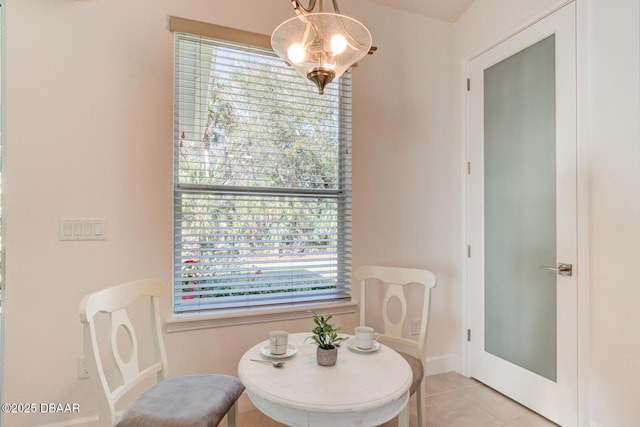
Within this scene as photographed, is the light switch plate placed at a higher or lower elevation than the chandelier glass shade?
lower

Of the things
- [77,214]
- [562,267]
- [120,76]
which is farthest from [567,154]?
[77,214]

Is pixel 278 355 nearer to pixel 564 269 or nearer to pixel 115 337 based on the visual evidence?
pixel 115 337

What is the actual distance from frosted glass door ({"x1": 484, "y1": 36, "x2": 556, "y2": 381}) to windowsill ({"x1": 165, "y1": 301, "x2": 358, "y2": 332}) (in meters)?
1.07

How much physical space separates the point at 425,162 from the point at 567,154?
0.95 meters

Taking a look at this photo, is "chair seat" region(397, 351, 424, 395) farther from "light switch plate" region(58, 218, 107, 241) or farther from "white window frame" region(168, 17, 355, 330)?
"light switch plate" region(58, 218, 107, 241)

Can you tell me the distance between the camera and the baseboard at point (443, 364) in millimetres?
2697

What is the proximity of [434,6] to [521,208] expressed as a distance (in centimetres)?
170

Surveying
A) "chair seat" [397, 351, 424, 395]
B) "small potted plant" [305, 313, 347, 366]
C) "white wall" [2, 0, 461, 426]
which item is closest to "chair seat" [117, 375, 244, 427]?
"small potted plant" [305, 313, 347, 366]

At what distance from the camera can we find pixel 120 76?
1.97 meters

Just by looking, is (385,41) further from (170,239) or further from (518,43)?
(170,239)

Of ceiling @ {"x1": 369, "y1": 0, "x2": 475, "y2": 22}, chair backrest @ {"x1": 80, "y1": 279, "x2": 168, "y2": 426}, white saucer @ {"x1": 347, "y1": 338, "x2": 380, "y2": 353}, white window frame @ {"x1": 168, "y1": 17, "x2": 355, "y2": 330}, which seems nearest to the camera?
chair backrest @ {"x1": 80, "y1": 279, "x2": 168, "y2": 426}

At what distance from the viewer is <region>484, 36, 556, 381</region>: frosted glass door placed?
210 cm

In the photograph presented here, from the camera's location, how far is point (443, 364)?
2740 millimetres

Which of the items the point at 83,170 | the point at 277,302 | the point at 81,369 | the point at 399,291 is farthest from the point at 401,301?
the point at 83,170
